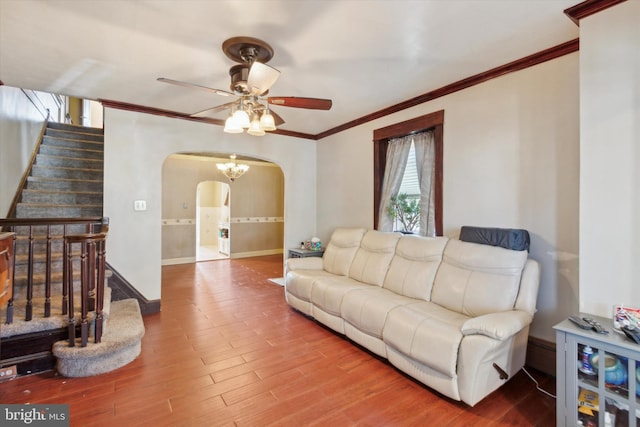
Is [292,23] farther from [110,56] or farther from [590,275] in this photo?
[590,275]

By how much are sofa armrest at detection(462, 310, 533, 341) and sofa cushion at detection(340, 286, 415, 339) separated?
27.7 inches

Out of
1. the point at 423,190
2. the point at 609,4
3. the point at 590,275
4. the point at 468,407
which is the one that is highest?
the point at 609,4

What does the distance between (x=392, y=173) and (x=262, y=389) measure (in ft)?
9.45

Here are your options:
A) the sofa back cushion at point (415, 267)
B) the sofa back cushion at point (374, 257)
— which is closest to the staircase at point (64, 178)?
the sofa back cushion at point (374, 257)

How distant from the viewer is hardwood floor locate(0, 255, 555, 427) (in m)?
1.94

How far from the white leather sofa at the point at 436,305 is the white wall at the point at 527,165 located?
0.31m

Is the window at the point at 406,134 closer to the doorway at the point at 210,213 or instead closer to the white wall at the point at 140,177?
the white wall at the point at 140,177

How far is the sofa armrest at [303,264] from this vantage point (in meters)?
4.05

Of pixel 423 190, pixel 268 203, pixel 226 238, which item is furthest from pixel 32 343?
pixel 268 203

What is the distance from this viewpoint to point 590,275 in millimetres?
1887

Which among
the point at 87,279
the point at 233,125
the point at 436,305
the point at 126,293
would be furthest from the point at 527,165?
the point at 126,293

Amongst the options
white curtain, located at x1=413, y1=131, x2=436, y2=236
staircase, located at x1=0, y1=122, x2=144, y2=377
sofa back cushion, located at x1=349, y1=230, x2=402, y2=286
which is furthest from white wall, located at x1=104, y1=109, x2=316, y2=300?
white curtain, located at x1=413, y1=131, x2=436, y2=236

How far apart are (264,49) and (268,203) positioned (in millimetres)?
6445

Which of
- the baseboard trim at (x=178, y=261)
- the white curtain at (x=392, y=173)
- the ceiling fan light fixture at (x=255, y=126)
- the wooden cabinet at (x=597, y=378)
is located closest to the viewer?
the wooden cabinet at (x=597, y=378)
